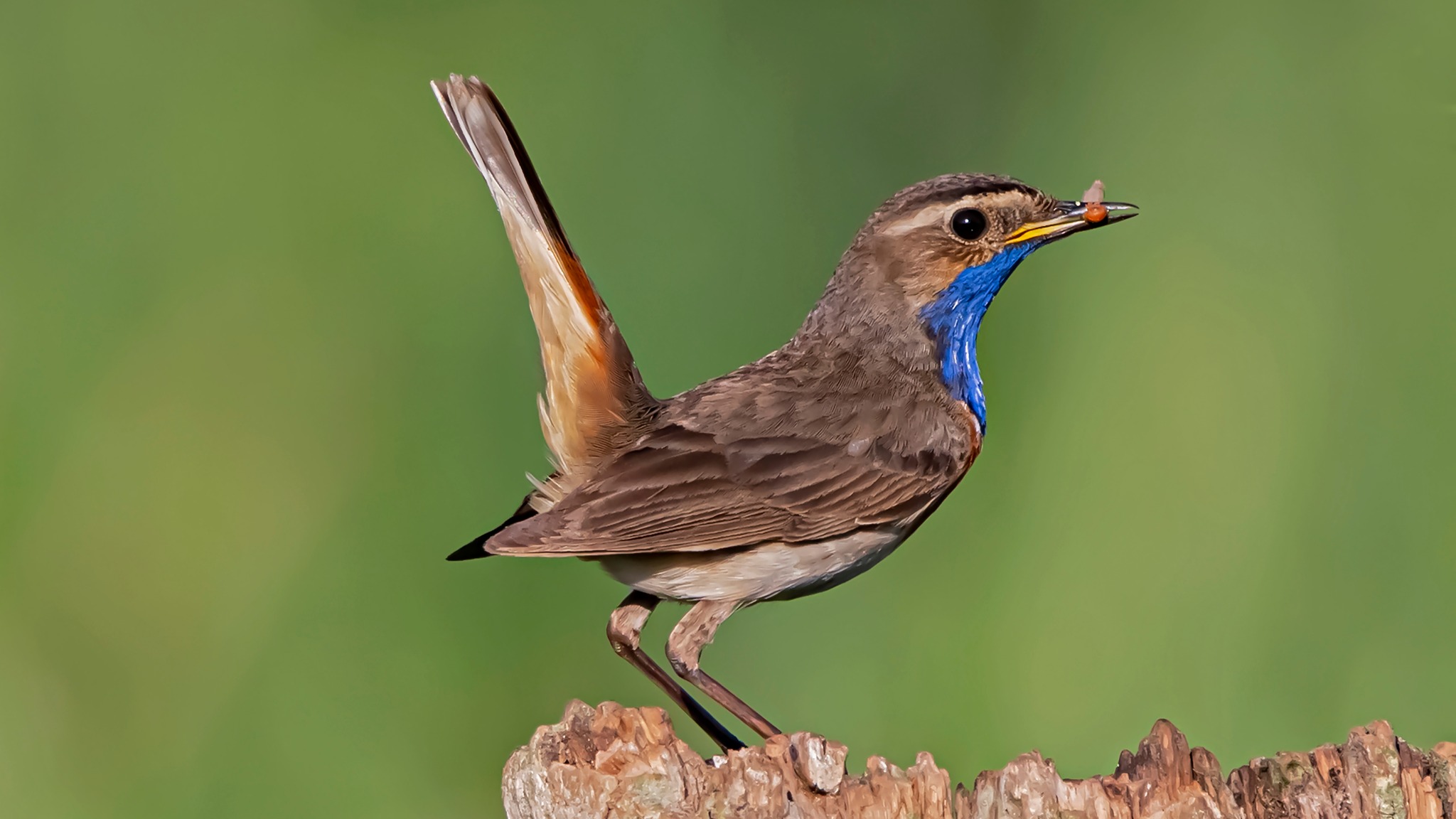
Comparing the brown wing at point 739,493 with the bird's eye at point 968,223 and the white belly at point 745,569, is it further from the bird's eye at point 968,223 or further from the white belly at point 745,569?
the bird's eye at point 968,223

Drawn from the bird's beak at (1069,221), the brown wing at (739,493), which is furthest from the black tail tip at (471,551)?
the bird's beak at (1069,221)

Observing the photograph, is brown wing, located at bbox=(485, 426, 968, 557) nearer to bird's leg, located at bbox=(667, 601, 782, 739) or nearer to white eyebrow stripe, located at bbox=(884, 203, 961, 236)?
bird's leg, located at bbox=(667, 601, 782, 739)

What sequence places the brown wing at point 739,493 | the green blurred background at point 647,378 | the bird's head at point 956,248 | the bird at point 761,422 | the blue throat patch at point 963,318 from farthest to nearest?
the green blurred background at point 647,378
the blue throat patch at point 963,318
the bird's head at point 956,248
the bird at point 761,422
the brown wing at point 739,493

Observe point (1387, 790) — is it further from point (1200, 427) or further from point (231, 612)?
point (231, 612)

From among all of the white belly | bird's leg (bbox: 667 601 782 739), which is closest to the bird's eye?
the white belly

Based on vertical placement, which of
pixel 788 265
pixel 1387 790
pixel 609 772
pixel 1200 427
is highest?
pixel 788 265

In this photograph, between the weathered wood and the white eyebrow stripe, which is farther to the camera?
the white eyebrow stripe

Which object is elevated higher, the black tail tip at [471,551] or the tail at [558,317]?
the tail at [558,317]

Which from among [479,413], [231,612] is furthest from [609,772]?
[231,612]
